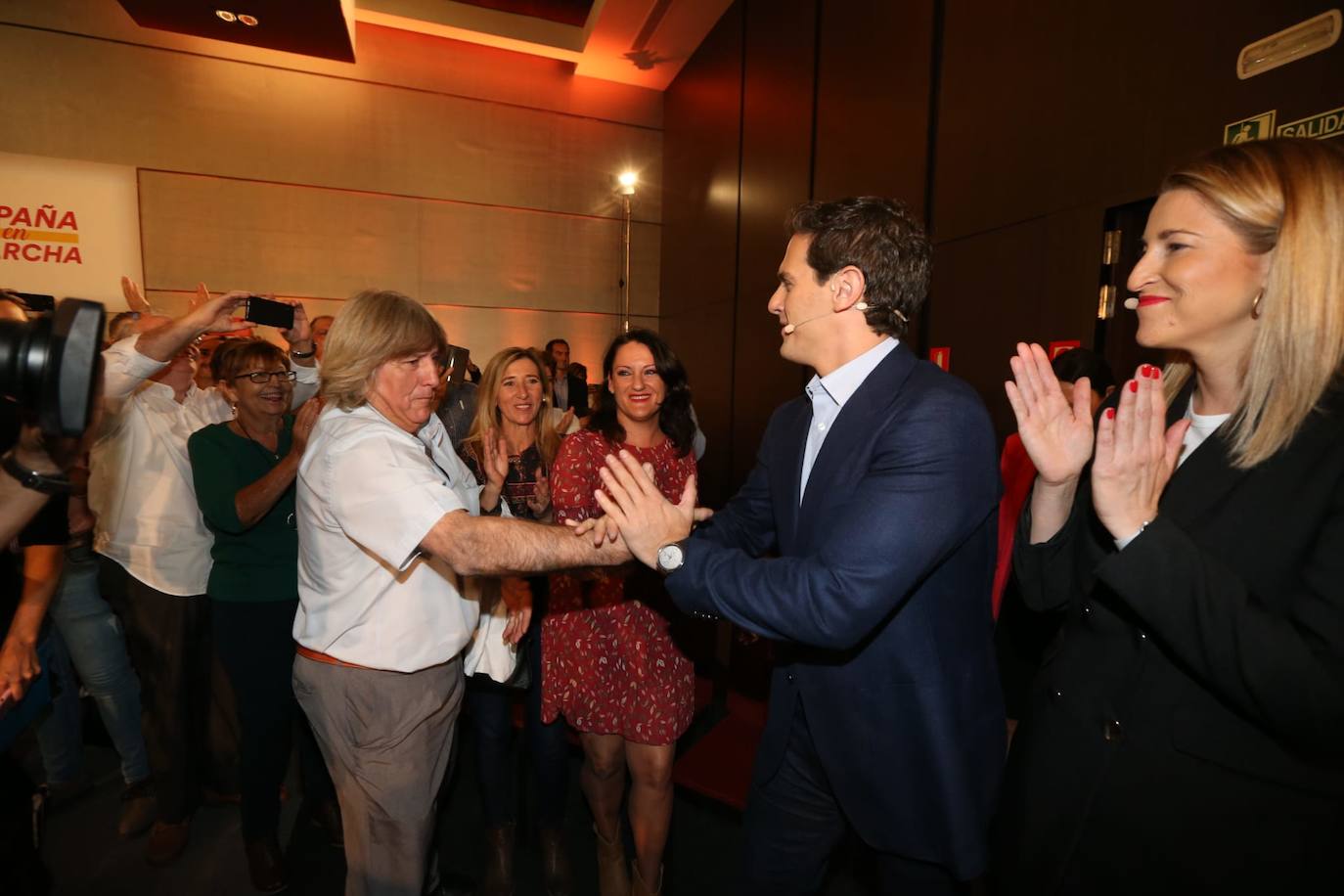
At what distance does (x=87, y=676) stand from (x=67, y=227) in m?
4.71

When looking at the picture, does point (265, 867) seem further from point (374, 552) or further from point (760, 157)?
point (760, 157)

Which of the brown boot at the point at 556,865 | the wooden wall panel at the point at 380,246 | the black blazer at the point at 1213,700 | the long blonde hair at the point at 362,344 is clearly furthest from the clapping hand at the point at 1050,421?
the wooden wall panel at the point at 380,246

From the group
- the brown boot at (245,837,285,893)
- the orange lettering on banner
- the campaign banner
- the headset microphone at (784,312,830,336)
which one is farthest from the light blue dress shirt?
the orange lettering on banner

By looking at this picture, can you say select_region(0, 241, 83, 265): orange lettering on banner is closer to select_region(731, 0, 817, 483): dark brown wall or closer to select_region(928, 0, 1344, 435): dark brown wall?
select_region(731, 0, 817, 483): dark brown wall

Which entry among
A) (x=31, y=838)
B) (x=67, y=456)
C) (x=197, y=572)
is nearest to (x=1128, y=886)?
(x=67, y=456)

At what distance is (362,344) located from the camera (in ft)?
5.21

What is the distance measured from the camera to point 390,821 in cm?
158

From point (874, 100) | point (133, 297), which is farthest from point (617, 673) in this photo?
point (874, 100)

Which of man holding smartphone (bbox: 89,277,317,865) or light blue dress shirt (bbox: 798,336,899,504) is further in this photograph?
man holding smartphone (bbox: 89,277,317,865)

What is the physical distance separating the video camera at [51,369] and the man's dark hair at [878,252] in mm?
1297

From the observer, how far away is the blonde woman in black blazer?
0.92 meters

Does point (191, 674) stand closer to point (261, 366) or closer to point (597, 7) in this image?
point (261, 366)

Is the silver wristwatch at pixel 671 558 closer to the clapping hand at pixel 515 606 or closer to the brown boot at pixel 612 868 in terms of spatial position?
the clapping hand at pixel 515 606

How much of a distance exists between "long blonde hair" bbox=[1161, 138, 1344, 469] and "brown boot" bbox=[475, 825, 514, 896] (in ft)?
8.22
